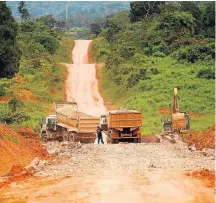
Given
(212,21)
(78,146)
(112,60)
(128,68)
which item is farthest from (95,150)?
(212,21)

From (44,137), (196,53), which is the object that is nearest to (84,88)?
(196,53)

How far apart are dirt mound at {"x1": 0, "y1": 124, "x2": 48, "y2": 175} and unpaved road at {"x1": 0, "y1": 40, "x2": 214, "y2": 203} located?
99 cm

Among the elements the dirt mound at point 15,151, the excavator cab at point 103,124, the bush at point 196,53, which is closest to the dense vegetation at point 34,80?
the excavator cab at point 103,124

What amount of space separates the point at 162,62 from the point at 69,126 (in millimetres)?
29201

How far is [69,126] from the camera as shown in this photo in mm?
33219

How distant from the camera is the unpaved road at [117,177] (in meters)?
16.5

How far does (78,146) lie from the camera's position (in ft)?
95.2

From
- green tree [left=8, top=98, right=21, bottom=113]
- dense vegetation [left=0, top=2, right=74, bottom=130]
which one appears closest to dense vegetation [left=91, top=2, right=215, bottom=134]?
dense vegetation [left=0, top=2, right=74, bottom=130]

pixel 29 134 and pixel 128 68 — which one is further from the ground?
pixel 128 68

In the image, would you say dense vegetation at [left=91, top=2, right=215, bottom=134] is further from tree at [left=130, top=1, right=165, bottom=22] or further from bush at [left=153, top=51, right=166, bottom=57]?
bush at [left=153, top=51, right=166, bottom=57]

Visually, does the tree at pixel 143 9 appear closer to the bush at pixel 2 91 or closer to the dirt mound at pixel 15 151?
the bush at pixel 2 91

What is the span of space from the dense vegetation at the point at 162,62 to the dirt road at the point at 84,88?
1.52m

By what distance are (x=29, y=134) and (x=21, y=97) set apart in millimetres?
17219

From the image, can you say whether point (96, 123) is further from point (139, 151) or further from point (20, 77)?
point (20, 77)
